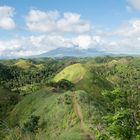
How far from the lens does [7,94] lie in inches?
5217

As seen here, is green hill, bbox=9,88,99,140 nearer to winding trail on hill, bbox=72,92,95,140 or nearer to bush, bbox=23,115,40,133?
winding trail on hill, bbox=72,92,95,140

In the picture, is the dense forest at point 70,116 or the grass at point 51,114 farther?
the grass at point 51,114

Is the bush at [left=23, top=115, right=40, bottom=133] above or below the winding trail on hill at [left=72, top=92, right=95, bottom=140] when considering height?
below

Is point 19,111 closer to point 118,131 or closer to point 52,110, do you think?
point 52,110

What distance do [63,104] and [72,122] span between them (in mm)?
12853

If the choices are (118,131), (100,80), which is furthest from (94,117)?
(100,80)

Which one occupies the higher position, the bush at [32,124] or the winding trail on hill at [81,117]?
the winding trail on hill at [81,117]

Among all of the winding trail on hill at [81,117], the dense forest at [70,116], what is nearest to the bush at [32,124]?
the dense forest at [70,116]

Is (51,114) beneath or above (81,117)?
beneath

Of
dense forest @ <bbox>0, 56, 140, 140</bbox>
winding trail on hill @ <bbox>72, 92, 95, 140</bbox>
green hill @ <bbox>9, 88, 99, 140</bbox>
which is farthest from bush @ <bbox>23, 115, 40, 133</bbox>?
winding trail on hill @ <bbox>72, 92, 95, 140</bbox>

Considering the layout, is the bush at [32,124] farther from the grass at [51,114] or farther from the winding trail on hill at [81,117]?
the winding trail on hill at [81,117]

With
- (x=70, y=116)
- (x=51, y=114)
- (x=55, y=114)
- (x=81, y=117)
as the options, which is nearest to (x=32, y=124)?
(x=55, y=114)

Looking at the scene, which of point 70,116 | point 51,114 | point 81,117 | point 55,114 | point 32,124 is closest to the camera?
point 81,117

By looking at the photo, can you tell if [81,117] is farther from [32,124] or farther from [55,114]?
[32,124]
